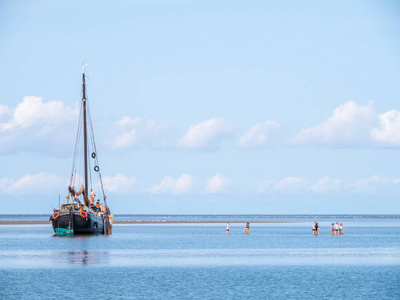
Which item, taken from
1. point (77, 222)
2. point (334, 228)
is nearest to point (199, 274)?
point (77, 222)

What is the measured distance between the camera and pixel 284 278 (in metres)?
53.1

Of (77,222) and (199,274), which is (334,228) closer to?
(77,222)

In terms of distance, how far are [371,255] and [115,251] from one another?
2844cm

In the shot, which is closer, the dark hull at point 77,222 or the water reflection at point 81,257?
the water reflection at point 81,257

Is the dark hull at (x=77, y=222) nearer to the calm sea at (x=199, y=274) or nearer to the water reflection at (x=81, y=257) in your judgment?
the calm sea at (x=199, y=274)

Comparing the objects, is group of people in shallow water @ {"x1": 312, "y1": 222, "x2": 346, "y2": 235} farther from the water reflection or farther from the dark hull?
the water reflection

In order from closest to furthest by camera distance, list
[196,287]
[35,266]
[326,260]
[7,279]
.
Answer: [196,287]
[7,279]
[35,266]
[326,260]

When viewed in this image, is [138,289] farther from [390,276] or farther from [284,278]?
[390,276]

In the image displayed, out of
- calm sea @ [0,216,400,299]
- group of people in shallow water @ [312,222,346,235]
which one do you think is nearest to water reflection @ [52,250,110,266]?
calm sea @ [0,216,400,299]

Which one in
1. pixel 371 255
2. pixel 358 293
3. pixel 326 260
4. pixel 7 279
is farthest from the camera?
pixel 371 255

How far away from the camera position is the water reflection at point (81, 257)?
214ft

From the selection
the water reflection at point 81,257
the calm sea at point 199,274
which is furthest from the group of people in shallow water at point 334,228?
the water reflection at point 81,257

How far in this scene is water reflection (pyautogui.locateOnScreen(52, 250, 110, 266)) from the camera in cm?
6538

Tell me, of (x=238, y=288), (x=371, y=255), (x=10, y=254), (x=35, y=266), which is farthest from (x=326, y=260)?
(x=10, y=254)
